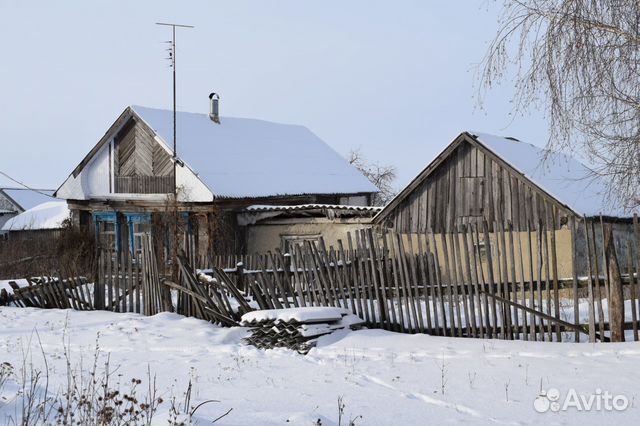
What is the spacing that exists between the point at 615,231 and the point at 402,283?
32.9ft

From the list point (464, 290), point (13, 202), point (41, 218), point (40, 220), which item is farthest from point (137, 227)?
point (13, 202)

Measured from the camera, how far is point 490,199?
1648 cm

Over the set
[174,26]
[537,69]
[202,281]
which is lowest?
[202,281]

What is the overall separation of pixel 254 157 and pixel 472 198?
10.4 metres

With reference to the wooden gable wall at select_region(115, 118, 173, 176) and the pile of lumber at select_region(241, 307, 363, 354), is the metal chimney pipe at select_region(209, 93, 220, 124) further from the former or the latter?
the pile of lumber at select_region(241, 307, 363, 354)

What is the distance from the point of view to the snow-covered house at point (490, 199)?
1559cm

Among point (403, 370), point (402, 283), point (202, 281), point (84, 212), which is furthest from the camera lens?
point (84, 212)

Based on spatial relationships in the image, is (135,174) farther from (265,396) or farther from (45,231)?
(265,396)

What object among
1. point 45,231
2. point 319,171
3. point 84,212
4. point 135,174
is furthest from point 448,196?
point 45,231

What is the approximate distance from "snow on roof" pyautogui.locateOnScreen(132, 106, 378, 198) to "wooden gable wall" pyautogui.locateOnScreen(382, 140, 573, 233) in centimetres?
648

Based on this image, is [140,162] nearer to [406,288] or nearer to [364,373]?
[406,288]

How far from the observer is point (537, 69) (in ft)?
28.9

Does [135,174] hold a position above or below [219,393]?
above

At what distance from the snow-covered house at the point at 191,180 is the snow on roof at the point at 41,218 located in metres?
9.31
